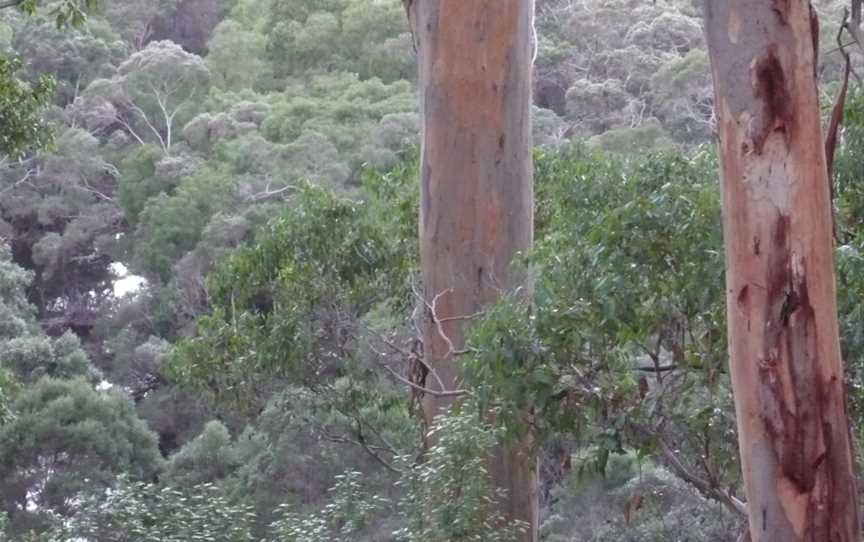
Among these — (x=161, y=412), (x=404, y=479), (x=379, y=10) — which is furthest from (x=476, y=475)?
(x=379, y=10)

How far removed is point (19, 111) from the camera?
758 centimetres

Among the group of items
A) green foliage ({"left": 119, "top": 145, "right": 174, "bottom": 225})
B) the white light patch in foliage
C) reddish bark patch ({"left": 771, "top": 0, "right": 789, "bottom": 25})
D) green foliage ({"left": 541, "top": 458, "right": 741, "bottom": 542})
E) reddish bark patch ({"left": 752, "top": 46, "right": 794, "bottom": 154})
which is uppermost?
green foliage ({"left": 119, "top": 145, "right": 174, "bottom": 225})

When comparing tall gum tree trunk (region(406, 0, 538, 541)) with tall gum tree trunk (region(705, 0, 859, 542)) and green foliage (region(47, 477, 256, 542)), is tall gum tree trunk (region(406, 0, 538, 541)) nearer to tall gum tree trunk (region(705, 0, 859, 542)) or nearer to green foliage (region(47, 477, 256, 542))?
green foliage (region(47, 477, 256, 542))

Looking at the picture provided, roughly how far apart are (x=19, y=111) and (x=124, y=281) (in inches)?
603

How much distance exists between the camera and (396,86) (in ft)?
73.5

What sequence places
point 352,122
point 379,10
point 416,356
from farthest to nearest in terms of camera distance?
1. point 379,10
2. point 352,122
3. point 416,356

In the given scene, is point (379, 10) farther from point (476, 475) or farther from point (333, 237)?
point (476, 475)

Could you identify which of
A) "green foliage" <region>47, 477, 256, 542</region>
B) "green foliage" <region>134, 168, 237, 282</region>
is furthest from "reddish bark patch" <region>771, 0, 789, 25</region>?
"green foliage" <region>134, 168, 237, 282</region>

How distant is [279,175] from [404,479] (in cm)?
1529

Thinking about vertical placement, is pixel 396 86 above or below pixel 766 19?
above

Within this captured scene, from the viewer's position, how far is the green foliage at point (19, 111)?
742 centimetres

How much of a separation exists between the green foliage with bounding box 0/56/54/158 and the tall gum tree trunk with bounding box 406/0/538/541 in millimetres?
2347

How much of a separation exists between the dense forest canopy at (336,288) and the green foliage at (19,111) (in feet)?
0.06

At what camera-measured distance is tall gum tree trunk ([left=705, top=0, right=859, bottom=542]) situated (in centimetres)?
350
